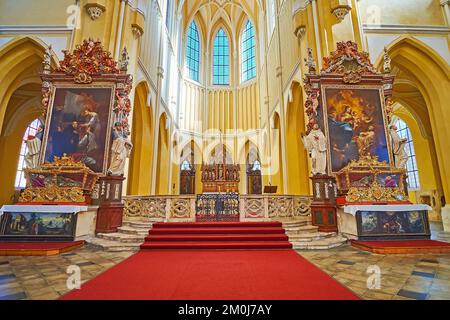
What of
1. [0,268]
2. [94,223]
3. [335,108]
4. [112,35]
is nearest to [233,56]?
[112,35]

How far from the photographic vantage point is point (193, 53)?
827 inches

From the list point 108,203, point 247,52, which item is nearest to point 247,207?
point 108,203

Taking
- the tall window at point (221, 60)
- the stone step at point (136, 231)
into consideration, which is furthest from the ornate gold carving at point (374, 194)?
the tall window at point (221, 60)

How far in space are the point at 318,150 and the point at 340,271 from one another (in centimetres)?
396

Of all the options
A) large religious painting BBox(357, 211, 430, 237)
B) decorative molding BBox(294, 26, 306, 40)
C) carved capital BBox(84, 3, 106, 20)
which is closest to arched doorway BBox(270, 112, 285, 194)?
decorative molding BBox(294, 26, 306, 40)

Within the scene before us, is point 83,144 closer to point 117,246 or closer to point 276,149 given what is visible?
point 117,246

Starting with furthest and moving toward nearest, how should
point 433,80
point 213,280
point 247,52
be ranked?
point 247,52 < point 433,80 < point 213,280

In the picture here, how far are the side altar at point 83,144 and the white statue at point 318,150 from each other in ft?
17.7

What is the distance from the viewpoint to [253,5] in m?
19.4

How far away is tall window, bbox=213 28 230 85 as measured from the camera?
850 inches

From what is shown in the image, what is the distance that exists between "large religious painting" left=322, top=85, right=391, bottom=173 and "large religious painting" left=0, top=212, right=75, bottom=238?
6873 mm

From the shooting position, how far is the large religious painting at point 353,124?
21.8 feet

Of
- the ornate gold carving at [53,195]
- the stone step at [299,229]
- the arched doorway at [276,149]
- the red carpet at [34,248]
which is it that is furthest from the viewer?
the arched doorway at [276,149]

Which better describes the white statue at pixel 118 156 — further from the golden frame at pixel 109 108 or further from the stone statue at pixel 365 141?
the stone statue at pixel 365 141
